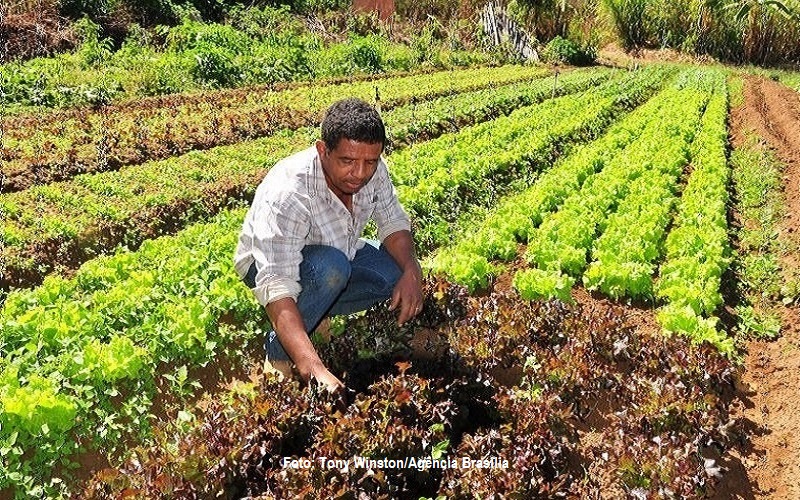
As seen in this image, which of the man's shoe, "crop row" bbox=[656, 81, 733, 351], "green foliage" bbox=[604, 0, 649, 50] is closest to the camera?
the man's shoe

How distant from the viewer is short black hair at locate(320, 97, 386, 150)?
141 inches

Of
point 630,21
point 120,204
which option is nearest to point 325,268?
point 120,204

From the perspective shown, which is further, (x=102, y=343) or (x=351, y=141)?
(x=102, y=343)

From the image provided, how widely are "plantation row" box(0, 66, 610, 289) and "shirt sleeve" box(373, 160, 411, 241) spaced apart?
13.8 ft

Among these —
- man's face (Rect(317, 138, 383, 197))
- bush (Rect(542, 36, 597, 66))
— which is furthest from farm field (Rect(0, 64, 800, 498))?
bush (Rect(542, 36, 597, 66))

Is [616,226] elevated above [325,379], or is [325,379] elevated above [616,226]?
[325,379]

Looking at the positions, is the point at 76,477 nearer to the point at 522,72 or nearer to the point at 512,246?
the point at 512,246

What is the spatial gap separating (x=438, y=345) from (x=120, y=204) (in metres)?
5.50

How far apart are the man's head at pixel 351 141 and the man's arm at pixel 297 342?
0.78 meters

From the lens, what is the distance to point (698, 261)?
21.1 feet

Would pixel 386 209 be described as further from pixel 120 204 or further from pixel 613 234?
pixel 120 204

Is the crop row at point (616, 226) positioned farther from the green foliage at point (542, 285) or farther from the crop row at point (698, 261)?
the crop row at point (698, 261)

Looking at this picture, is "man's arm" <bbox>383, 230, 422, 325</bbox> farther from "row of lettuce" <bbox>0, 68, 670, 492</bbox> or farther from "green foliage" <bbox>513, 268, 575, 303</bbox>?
"green foliage" <bbox>513, 268, 575, 303</bbox>

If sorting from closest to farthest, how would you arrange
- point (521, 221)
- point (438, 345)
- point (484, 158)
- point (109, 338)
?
1. point (438, 345)
2. point (109, 338)
3. point (521, 221)
4. point (484, 158)
